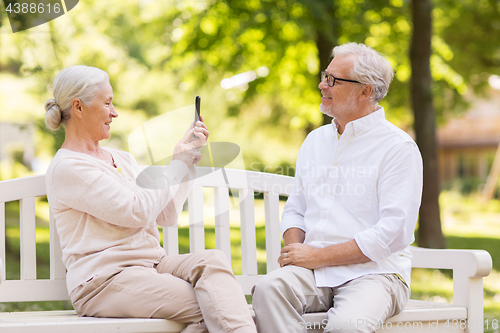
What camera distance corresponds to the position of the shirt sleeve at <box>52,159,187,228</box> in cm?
235

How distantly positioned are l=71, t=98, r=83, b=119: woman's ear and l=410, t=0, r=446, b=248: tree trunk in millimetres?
5742

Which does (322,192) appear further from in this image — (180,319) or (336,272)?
(180,319)

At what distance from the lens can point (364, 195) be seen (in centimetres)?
264

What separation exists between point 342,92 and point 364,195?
54cm

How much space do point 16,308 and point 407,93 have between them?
27.3ft

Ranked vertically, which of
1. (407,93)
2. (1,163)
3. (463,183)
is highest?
(407,93)

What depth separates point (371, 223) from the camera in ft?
8.67

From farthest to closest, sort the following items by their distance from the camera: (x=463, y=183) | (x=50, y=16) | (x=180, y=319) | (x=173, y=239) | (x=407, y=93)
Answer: (x=463, y=183) → (x=407, y=93) → (x=50, y=16) → (x=173, y=239) → (x=180, y=319)

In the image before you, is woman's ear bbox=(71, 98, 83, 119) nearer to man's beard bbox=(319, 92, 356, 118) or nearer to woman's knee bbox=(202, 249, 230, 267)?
woman's knee bbox=(202, 249, 230, 267)

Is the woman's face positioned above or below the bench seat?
above

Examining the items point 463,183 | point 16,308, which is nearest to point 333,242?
point 16,308

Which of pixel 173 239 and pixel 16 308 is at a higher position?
pixel 173 239

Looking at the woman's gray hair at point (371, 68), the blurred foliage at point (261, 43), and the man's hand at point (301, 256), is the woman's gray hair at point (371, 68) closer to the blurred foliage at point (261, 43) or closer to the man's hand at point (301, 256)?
the man's hand at point (301, 256)

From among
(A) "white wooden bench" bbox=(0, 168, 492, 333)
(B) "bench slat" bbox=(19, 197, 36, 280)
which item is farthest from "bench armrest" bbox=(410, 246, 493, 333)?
(B) "bench slat" bbox=(19, 197, 36, 280)
